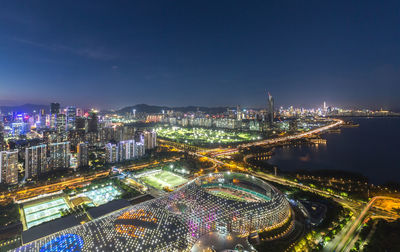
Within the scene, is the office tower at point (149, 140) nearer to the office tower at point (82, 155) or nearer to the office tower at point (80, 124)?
the office tower at point (82, 155)

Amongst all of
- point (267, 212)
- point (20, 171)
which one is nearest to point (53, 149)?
point (20, 171)

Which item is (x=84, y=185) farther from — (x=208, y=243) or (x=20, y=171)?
(x=208, y=243)

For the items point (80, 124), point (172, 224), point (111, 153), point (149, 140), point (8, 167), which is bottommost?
point (172, 224)

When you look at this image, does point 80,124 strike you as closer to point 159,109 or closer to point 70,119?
point 70,119

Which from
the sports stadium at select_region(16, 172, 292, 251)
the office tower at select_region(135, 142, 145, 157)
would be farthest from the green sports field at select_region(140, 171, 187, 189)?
the office tower at select_region(135, 142, 145, 157)

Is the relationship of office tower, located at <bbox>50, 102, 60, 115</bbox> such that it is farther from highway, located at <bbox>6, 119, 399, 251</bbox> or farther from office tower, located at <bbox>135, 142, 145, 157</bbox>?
highway, located at <bbox>6, 119, 399, 251</bbox>

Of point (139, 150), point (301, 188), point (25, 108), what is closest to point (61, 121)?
point (139, 150)
